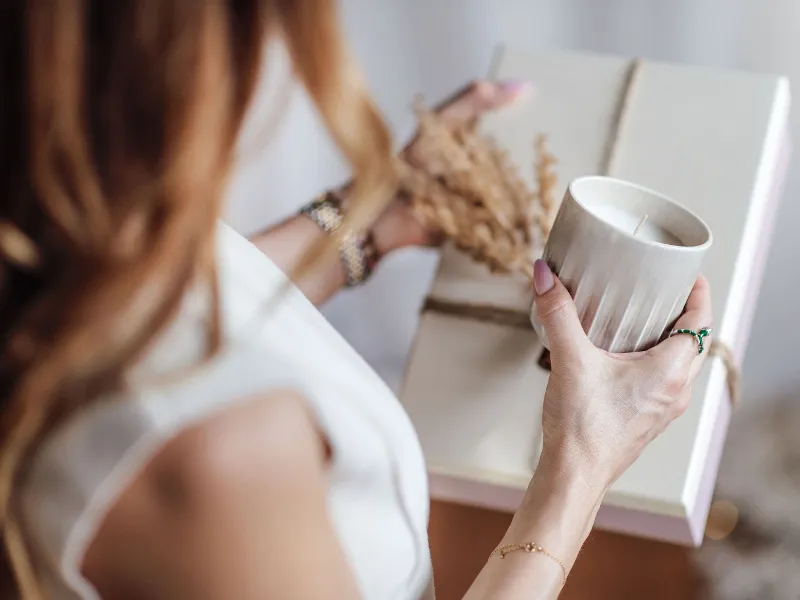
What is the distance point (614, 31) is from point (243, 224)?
1.95 ft

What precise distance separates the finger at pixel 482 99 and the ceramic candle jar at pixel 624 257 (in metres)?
0.26

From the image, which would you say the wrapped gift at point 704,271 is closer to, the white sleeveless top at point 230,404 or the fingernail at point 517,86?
the fingernail at point 517,86

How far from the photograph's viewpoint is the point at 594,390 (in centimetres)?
50

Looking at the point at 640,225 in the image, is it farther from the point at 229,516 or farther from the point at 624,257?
the point at 229,516

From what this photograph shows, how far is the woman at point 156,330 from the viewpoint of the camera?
278 millimetres

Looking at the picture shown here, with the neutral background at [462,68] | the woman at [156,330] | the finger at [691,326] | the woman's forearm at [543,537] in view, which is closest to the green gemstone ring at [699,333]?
the finger at [691,326]

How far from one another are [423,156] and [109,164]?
49 cm

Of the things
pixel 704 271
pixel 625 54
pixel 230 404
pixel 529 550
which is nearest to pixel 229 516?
pixel 230 404

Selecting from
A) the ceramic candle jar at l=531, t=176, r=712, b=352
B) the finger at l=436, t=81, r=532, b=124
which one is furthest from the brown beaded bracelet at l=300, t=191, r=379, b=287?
the ceramic candle jar at l=531, t=176, r=712, b=352

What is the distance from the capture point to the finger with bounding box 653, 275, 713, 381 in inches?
20.2

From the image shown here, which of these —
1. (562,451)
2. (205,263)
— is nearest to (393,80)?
(562,451)

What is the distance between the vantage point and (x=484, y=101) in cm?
75

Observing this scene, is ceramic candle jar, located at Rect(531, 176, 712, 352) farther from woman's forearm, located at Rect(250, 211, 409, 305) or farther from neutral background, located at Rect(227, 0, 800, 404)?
neutral background, located at Rect(227, 0, 800, 404)

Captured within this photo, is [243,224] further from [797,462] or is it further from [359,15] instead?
[797,462]
